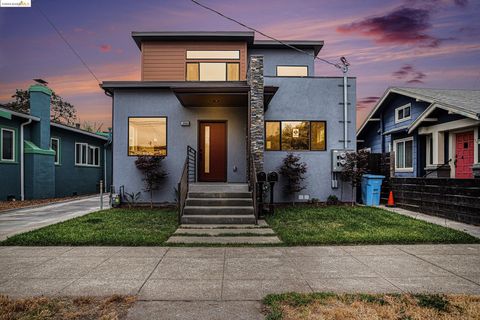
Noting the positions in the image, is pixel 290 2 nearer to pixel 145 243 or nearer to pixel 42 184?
pixel 145 243

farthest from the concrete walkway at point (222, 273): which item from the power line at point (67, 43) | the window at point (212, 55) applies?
the window at point (212, 55)

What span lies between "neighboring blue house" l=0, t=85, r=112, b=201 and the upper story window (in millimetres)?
7819

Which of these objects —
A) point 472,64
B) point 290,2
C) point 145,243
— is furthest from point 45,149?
point 472,64

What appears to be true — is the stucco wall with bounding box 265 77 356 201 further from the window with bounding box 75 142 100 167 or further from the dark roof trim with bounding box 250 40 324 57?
the window with bounding box 75 142 100 167

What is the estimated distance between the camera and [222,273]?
4.38 meters

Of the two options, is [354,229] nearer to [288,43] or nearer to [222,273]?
Answer: [222,273]

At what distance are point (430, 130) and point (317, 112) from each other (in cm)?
594

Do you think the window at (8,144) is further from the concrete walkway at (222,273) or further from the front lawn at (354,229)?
the front lawn at (354,229)

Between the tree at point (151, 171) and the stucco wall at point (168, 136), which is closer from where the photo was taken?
the tree at point (151, 171)

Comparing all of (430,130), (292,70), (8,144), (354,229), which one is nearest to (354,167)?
(354,229)

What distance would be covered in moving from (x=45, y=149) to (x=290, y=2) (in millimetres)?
13632

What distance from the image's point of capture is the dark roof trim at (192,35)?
14500 millimetres

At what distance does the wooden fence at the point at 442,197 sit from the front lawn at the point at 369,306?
18.0ft

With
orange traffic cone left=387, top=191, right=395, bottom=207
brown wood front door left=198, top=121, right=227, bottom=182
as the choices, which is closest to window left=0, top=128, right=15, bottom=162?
brown wood front door left=198, top=121, right=227, bottom=182
